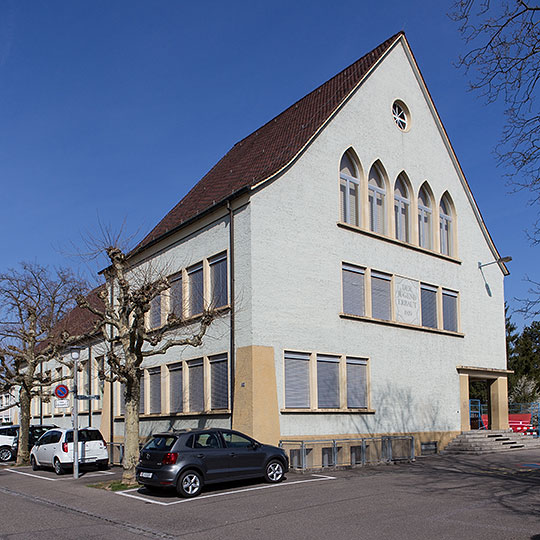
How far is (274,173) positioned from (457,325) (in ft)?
39.0

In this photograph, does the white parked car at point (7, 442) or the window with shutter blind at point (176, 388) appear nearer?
the window with shutter blind at point (176, 388)

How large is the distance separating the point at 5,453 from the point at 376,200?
19869mm

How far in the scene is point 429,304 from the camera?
88.3 ft

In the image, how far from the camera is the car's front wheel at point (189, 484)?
14.7 meters

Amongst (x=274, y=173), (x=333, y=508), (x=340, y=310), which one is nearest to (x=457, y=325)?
(x=340, y=310)

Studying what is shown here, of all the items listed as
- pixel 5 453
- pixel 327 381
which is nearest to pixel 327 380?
pixel 327 381

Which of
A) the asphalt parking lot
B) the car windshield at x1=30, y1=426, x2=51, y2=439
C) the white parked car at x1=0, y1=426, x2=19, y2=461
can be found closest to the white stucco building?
the car windshield at x1=30, y1=426, x2=51, y2=439

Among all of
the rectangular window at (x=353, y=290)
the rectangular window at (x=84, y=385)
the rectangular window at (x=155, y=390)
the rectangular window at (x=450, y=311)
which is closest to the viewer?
the rectangular window at (x=353, y=290)

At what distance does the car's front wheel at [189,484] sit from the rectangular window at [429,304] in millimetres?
13815

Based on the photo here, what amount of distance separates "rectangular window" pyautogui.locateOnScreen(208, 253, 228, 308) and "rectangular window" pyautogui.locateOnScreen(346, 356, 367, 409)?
4.76 m

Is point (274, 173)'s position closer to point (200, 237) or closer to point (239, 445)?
point (200, 237)

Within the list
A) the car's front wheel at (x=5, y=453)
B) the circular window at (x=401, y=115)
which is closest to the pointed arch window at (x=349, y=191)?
the circular window at (x=401, y=115)

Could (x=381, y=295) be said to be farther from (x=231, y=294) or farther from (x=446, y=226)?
(x=231, y=294)

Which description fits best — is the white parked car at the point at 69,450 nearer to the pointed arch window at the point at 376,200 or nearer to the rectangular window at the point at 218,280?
the rectangular window at the point at 218,280
